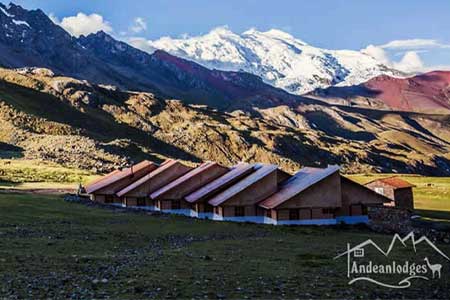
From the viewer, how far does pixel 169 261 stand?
30.4 metres

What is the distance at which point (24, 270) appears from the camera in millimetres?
25938

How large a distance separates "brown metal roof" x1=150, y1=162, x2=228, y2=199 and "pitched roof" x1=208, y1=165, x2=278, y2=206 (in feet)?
23.7

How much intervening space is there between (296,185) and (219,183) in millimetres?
10419

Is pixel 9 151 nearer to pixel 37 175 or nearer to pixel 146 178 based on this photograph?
pixel 37 175

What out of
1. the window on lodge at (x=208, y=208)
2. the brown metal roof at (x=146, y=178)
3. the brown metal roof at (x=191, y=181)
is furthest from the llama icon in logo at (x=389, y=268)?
the brown metal roof at (x=146, y=178)

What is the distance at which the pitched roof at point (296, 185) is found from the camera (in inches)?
2362

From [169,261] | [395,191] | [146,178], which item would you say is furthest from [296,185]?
[169,261]

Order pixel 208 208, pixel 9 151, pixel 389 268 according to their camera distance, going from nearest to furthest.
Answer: pixel 389 268, pixel 208 208, pixel 9 151

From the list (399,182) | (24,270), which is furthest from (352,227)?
(24,270)

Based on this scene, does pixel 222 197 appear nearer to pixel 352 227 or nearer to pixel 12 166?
pixel 352 227

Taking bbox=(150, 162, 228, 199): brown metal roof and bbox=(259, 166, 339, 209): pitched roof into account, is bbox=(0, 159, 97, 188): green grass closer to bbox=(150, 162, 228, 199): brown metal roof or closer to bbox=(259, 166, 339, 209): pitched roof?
bbox=(150, 162, 228, 199): brown metal roof

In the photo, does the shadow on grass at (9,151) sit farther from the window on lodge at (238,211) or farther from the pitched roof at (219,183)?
the window on lodge at (238,211)

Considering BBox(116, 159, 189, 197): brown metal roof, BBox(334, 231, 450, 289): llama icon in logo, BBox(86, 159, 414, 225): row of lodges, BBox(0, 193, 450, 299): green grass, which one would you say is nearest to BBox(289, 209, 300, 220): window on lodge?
BBox(86, 159, 414, 225): row of lodges

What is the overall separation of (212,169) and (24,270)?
4907cm
